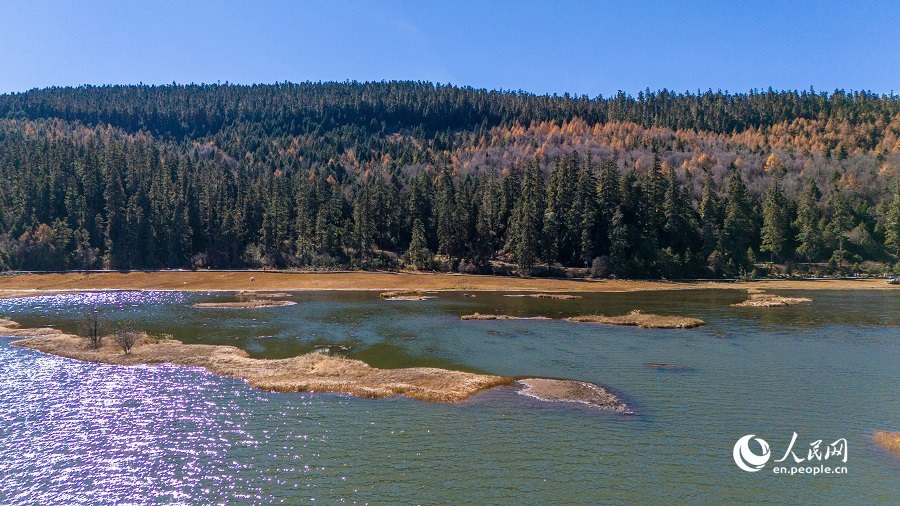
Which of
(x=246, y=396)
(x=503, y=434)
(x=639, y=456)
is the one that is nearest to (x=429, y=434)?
(x=503, y=434)

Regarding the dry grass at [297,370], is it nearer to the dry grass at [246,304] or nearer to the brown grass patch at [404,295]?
the dry grass at [246,304]

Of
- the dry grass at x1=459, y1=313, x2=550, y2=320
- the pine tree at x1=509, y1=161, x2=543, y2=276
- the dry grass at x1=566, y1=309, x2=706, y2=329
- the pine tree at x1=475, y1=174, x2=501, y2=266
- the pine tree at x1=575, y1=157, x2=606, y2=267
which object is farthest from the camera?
the pine tree at x1=475, y1=174, x2=501, y2=266

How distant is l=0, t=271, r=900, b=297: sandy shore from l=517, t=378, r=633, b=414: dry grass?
6030cm

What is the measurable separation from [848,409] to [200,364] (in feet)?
144

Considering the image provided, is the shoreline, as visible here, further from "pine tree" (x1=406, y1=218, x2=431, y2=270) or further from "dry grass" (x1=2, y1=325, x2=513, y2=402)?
"pine tree" (x1=406, y1=218, x2=431, y2=270)

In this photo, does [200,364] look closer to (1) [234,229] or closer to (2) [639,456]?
(2) [639,456]

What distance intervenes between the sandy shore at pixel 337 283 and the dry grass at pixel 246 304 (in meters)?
17.3

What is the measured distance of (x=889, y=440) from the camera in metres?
27.9

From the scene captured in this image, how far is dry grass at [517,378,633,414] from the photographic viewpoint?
33556 mm

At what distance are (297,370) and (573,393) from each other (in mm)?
19803

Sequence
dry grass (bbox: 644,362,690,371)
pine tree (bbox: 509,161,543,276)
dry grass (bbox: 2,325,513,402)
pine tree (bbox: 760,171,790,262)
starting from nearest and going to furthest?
1. dry grass (bbox: 2,325,513,402)
2. dry grass (bbox: 644,362,690,371)
3. pine tree (bbox: 509,161,543,276)
4. pine tree (bbox: 760,171,790,262)

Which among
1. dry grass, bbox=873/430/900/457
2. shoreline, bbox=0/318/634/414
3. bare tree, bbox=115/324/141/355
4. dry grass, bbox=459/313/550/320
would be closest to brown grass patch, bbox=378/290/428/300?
dry grass, bbox=459/313/550/320

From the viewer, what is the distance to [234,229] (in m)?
134

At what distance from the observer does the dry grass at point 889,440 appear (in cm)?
2694
